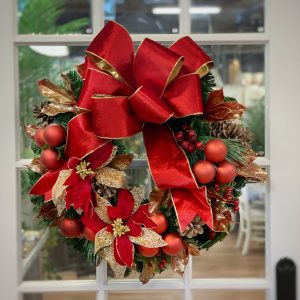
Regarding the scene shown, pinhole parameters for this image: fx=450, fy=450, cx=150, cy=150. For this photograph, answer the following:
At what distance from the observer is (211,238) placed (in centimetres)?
82

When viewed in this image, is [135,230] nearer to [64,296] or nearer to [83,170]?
[83,170]

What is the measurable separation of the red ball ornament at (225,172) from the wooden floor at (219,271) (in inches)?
18.5

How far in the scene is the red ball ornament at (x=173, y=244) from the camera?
768 mm

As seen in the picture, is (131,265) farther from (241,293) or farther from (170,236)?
(241,293)

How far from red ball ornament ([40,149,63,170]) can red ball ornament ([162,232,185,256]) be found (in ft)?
0.74

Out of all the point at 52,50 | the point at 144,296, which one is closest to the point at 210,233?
the point at 144,296

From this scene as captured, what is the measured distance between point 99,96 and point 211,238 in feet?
1.07

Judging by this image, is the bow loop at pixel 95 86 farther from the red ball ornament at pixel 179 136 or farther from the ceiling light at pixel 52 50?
the ceiling light at pixel 52 50

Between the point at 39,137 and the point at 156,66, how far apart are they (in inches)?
9.7

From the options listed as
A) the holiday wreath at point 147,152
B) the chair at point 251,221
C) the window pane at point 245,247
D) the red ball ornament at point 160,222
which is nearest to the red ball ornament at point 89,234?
the holiday wreath at point 147,152

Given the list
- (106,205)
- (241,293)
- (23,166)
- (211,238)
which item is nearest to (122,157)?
(106,205)

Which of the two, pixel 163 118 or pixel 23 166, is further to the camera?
pixel 23 166

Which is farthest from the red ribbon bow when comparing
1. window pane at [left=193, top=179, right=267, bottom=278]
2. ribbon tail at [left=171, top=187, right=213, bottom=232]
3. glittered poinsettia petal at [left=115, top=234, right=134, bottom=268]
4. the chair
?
the chair

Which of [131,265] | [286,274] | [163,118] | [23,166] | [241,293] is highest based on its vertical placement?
[163,118]
